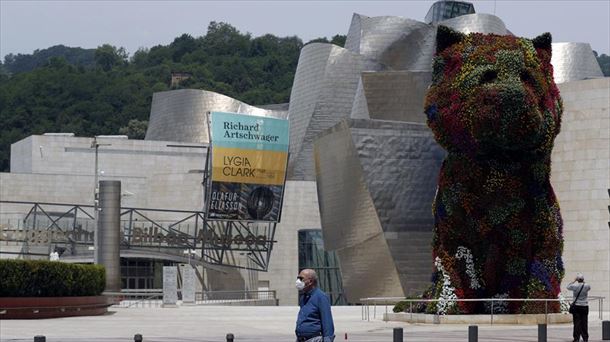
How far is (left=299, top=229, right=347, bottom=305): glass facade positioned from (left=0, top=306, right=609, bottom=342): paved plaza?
96.0ft

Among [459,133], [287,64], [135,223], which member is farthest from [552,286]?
[287,64]

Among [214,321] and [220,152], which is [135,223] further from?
[214,321]

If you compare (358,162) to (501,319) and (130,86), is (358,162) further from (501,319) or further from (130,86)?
(130,86)

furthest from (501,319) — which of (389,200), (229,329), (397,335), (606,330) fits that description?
(389,200)

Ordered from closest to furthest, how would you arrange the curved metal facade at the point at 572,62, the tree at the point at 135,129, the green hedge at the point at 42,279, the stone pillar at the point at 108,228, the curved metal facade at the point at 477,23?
1. the green hedge at the point at 42,279
2. the stone pillar at the point at 108,228
3. the curved metal facade at the point at 477,23
4. the curved metal facade at the point at 572,62
5. the tree at the point at 135,129

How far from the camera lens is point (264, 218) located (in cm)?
6738

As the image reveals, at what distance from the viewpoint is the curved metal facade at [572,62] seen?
260ft

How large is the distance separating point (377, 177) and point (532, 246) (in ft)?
47.7

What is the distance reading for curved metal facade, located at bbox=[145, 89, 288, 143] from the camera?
90500mm

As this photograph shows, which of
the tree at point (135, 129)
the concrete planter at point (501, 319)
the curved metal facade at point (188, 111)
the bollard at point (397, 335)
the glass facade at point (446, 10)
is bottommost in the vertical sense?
the concrete planter at point (501, 319)

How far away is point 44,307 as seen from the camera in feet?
125

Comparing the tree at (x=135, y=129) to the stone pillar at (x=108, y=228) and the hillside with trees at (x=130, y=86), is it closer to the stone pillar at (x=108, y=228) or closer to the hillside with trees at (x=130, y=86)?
the hillside with trees at (x=130, y=86)

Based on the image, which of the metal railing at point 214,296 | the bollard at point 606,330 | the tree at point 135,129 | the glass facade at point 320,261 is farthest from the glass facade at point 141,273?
the tree at point 135,129

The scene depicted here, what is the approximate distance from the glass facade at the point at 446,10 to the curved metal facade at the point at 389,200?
129 ft
